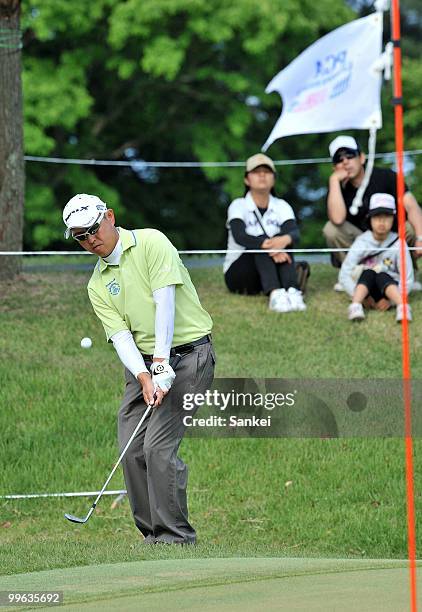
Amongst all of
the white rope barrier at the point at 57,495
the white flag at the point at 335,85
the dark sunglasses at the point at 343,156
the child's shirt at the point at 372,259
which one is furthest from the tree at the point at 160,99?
the white rope barrier at the point at 57,495

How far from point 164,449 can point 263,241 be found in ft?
11.8

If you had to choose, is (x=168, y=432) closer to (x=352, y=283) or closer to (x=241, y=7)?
(x=352, y=283)

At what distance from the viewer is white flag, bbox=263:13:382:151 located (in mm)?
8258

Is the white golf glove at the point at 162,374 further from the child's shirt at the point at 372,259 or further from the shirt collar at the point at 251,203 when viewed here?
the shirt collar at the point at 251,203

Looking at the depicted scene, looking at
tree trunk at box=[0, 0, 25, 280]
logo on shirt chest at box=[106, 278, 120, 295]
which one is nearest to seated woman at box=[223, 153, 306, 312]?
tree trunk at box=[0, 0, 25, 280]

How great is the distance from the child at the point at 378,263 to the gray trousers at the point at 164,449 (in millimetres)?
3238

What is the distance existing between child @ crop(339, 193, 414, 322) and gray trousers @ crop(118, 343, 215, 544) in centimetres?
324

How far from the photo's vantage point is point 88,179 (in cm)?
2189

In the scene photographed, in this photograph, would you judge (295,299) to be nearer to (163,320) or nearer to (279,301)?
(279,301)

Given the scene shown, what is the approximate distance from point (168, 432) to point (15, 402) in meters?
2.42

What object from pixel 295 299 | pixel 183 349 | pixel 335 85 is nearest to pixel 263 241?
pixel 295 299

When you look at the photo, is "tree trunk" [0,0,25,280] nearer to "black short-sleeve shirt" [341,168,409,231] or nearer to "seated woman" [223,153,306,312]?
"seated woman" [223,153,306,312]

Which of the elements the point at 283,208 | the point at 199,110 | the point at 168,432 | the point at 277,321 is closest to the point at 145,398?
the point at 168,432

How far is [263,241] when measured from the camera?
29.3 ft
